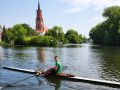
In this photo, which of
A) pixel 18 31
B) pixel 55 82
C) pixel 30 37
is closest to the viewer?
pixel 55 82

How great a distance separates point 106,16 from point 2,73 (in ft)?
307

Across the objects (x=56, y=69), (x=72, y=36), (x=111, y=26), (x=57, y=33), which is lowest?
(x=56, y=69)

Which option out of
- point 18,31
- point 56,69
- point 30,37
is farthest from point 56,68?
point 18,31

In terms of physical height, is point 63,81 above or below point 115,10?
below

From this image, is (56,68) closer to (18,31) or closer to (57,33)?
(57,33)

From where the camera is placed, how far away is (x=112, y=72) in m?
32.8

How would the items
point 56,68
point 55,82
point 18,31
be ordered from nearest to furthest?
point 55,82
point 56,68
point 18,31

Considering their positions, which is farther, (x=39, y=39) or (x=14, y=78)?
(x=39, y=39)

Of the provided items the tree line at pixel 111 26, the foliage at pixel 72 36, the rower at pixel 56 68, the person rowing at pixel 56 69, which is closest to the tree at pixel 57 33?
the tree line at pixel 111 26

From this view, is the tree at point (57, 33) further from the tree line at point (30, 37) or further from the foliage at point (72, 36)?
the foliage at point (72, 36)

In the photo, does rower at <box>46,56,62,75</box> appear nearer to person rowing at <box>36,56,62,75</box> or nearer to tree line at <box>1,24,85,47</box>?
person rowing at <box>36,56,62,75</box>

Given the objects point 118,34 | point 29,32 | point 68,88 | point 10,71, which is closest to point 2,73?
point 10,71

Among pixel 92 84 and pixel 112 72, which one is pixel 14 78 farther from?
pixel 112 72

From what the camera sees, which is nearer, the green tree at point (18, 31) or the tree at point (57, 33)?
the tree at point (57, 33)
